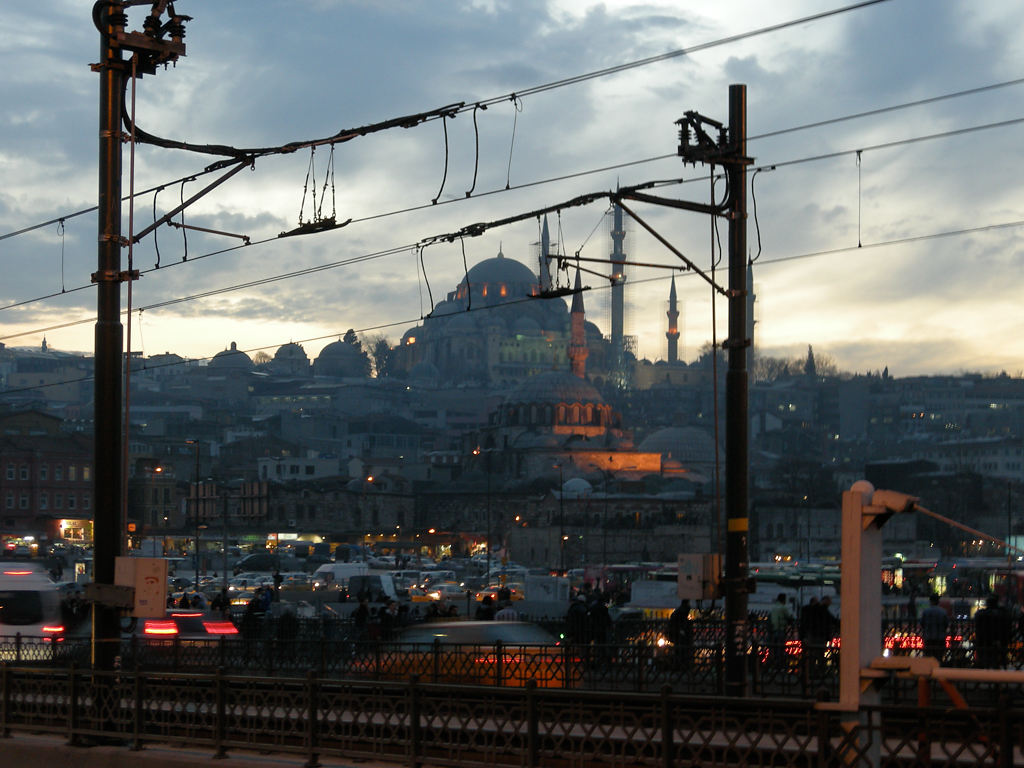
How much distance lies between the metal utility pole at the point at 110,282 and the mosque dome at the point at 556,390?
12907cm

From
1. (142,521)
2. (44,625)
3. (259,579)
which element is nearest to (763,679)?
(44,625)

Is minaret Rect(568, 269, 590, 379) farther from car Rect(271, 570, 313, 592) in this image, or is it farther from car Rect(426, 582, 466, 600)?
car Rect(426, 582, 466, 600)

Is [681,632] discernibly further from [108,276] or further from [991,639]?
[108,276]

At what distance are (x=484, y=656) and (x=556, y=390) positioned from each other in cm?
12664

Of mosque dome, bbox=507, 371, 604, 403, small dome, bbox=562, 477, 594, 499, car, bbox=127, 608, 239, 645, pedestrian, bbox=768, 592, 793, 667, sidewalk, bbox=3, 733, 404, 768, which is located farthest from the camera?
mosque dome, bbox=507, 371, 604, 403

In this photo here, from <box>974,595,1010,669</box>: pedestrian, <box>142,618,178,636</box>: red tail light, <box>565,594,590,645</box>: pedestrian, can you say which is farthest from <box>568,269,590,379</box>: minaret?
<box>974,595,1010,669</box>: pedestrian

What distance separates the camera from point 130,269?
40.7ft

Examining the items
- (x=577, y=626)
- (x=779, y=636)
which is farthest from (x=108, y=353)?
(x=577, y=626)

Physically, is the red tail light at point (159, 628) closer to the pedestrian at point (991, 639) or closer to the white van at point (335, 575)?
the pedestrian at point (991, 639)

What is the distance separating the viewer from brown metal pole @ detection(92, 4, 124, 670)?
11789mm

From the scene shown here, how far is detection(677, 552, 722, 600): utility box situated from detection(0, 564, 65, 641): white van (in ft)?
35.4

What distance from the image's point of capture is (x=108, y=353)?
11781mm

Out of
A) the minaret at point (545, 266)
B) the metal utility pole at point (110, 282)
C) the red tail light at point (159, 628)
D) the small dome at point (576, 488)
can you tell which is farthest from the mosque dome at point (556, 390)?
the metal utility pole at point (110, 282)

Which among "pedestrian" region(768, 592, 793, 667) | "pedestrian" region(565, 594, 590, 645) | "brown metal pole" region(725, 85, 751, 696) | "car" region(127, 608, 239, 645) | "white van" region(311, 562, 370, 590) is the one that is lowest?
"white van" region(311, 562, 370, 590)
